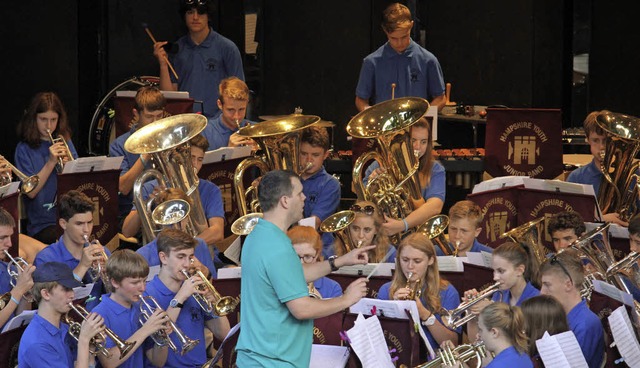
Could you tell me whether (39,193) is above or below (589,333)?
above

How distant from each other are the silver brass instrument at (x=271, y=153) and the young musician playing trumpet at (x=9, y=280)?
76.3 inches

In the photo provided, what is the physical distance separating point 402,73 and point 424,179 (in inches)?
76.8

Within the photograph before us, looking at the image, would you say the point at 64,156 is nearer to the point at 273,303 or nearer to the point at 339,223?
the point at 339,223

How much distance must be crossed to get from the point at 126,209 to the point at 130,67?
2.69m

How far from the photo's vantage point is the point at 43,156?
1022cm

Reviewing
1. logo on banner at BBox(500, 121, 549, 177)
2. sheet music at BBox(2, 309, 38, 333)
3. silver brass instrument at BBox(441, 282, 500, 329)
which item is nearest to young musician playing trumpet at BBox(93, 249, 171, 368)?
sheet music at BBox(2, 309, 38, 333)

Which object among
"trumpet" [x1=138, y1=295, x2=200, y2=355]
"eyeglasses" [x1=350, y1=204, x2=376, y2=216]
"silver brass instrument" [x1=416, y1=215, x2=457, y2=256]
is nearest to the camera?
"trumpet" [x1=138, y1=295, x2=200, y2=355]

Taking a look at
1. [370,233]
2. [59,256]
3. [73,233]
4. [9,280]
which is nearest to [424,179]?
[370,233]

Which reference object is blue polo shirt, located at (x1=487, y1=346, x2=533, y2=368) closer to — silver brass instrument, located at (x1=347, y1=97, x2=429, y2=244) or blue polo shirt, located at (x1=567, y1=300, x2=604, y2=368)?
blue polo shirt, located at (x1=567, y1=300, x2=604, y2=368)

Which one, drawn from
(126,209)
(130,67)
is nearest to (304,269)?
(126,209)

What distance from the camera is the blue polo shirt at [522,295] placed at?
7961 mm

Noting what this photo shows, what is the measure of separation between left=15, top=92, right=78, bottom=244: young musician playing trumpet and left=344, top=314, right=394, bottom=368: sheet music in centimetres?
337

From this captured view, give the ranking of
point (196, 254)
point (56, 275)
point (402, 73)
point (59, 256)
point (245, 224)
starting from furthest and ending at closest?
point (402, 73) < point (245, 224) < point (196, 254) < point (59, 256) < point (56, 275)

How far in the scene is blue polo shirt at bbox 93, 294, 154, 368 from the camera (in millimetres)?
7770
